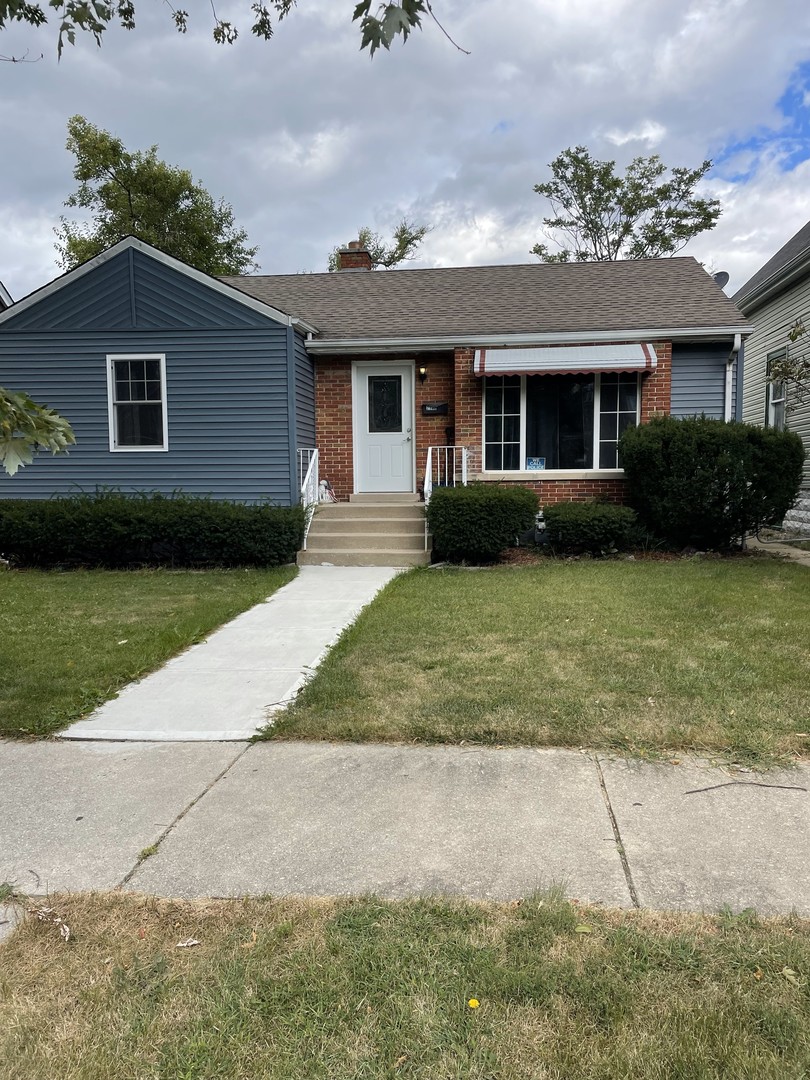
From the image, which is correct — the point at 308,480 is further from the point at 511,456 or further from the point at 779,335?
the point at 779,335

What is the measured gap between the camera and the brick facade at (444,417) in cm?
1134

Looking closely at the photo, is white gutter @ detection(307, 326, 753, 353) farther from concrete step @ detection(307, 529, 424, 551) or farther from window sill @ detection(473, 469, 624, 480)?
concrete step @ detection(307, 529, 424, 551)

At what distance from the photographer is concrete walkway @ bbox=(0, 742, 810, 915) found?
8.46ft

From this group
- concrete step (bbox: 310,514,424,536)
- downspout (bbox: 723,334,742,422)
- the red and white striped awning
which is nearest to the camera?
concrete step (bbox: 310,514,424,536)

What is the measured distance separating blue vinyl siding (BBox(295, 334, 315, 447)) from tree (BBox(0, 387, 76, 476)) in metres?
7.51

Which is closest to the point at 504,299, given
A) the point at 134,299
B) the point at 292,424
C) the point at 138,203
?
the point at 292,424

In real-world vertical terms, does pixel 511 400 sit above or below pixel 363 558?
above

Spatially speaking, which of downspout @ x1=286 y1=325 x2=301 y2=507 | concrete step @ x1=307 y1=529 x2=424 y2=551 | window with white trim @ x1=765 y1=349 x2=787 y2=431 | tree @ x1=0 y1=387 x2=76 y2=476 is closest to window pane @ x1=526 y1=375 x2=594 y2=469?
concrete step @ x1=307 y1=529 x2=424 y2=551

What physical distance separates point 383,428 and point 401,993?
425 inches

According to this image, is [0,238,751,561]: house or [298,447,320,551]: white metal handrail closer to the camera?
[298,447,320,551]: white metal handrail

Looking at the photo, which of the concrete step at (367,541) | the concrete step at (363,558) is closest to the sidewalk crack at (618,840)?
the concrete step at (363,558)

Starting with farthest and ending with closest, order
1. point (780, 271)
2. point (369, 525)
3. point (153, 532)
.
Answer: point (780, 271) → point (369, 525) → point (153, 532)

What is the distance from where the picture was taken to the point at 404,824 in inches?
118

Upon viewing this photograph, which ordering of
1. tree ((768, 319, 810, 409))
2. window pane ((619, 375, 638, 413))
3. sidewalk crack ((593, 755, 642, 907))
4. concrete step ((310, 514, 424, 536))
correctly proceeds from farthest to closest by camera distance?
window pane ((619, 375, 638, 413)) < concrete step ((310, 514, 424, 536)) < tree ((768, 319, 810, 409)) < sidewalk crack ((593, 755, 642, 907))
